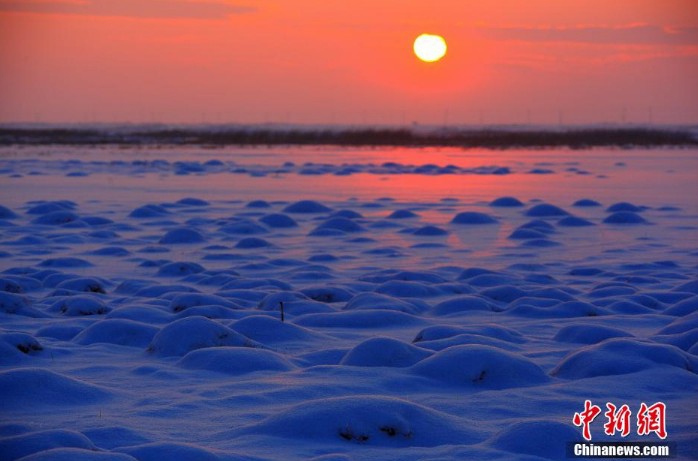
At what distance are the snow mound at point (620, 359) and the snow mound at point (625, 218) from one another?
803 centimetres

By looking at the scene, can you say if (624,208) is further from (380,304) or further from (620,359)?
(620,359)

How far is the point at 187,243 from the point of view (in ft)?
33.2

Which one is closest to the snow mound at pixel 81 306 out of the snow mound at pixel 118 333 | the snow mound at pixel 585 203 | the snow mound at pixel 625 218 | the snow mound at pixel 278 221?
the snow mound at pixel 118 333

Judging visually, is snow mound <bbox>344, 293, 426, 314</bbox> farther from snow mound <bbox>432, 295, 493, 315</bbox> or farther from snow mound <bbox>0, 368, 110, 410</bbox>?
snow mound <bbox>0, 368, 110, 410</bbox>

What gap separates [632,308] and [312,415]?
3.53m

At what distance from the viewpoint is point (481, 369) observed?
4316 mm

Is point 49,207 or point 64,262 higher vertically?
point 49,207

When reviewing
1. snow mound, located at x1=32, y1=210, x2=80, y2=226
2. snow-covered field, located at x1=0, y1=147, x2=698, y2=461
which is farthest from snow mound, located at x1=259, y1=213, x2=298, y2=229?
snow mound, located at x1=32, y1=210, x2=80, y2=226

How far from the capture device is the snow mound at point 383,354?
15.0 ft

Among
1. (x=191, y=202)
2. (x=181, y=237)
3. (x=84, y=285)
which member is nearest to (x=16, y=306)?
(x=84, y=285)

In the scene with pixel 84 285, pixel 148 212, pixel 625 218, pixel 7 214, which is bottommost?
pixel 625 218

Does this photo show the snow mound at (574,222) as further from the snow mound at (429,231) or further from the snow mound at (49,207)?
the snow mound at (49,207)

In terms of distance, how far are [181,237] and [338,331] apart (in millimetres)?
5139

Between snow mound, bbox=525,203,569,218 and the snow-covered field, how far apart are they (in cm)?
4
